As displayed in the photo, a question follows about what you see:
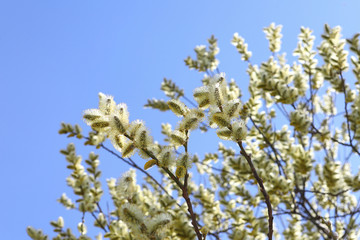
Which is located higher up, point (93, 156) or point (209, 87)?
point (93, 156)

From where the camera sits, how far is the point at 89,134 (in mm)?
2963

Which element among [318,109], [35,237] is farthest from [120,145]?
[318,109]

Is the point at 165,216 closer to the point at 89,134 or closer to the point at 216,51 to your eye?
the point at 89,134

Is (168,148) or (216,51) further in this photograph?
(216,51)

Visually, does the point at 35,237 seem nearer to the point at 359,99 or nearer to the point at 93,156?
the point at 93,156

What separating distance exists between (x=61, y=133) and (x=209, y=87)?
2184 millimetres

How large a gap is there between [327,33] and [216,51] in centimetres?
147

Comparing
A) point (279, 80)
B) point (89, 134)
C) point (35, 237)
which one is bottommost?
point (35, 237)

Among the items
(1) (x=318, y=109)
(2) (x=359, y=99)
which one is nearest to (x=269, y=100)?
(2) (x=359, y=99)

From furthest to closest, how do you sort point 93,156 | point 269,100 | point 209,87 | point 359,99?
point 269,100
point 93,156
point 359,99
point 209,87

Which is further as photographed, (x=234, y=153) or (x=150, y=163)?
(x=234, y=153)

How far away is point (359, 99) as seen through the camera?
2605 millimetres

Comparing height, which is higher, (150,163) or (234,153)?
(234,153)

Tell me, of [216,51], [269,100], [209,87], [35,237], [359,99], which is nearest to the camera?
[209,87]
